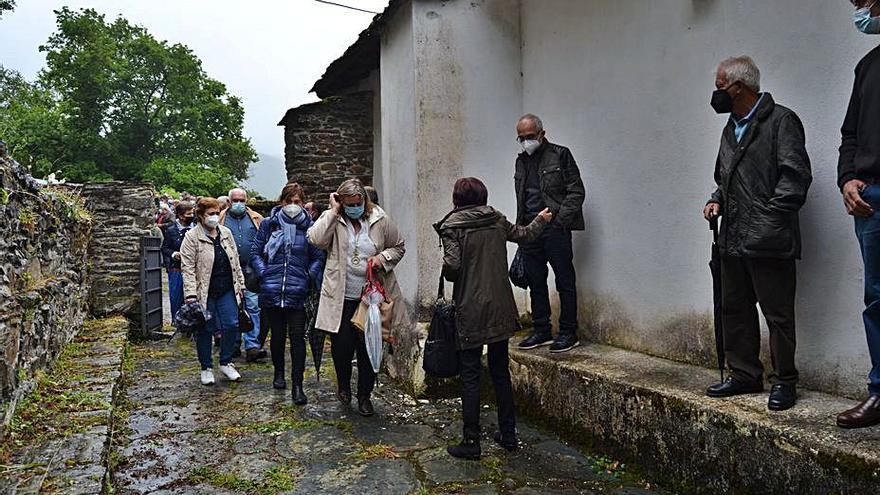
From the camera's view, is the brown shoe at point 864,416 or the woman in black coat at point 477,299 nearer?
the brown shoe at point 864,416

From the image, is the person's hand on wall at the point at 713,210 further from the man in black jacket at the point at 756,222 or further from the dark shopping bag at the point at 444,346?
the dark shopping bag at the point at 444,346

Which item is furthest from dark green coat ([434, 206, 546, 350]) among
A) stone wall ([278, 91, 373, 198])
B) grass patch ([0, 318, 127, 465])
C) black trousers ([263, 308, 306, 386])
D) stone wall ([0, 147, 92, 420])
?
stone wall ([278, 91, 373, 198])

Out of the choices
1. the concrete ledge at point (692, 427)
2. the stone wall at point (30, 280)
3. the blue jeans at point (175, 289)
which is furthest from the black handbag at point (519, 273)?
the blue jeans at point (175, 289)

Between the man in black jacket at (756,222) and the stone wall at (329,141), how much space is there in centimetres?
691

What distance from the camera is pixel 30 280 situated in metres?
4.63

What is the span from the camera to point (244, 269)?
7.02 metres

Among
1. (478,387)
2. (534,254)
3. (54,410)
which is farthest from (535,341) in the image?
(54,410)

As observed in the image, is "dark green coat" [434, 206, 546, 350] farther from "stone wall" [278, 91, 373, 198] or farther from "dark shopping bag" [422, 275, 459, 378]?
"stone wall" [278, 91, 373, 198]

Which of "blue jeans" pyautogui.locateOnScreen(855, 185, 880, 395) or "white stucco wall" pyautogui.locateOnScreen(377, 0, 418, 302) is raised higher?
"white stucco wall" pyautogui.locateOnScreen(377, 0, 418, 302)

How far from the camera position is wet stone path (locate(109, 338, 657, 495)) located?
3.62m

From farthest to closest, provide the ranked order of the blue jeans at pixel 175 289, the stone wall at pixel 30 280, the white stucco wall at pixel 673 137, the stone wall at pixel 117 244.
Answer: the stone wall at pixel 117 244, the blue jeans at pixel 175 289, the stone wall at pixel 30 280, the white stucco wall at pixel 673 137

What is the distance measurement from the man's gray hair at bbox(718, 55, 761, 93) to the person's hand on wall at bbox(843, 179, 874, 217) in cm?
75

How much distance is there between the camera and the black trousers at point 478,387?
4035 mm

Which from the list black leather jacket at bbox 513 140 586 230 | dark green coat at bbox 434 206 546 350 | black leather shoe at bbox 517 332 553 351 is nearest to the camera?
dark green coat at bbox 434 206 546 350
